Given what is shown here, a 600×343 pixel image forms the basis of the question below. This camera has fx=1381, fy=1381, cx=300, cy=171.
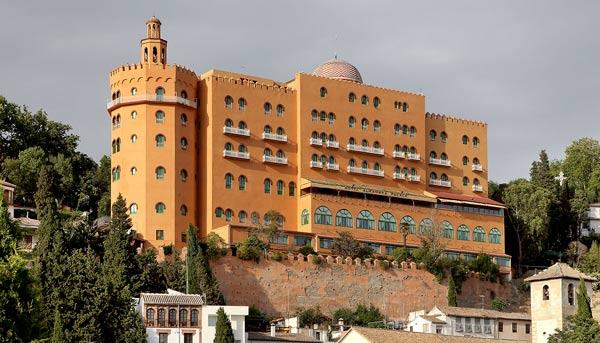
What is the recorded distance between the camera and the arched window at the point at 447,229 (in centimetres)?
10425

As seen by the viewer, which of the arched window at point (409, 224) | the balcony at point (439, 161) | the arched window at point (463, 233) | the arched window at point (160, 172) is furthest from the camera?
the balcony at point (439, 161)

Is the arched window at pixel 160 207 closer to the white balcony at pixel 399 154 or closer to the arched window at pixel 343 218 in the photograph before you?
the arched window at pixel 343 218

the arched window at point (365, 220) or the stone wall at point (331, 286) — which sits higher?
the arched window at point (365, 220)

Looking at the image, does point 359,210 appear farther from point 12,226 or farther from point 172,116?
point 12,226

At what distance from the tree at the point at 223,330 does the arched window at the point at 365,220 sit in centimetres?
2728

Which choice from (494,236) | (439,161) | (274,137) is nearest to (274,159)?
(274,137)

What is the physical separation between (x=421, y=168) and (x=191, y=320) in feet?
114

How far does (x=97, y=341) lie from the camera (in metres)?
70.4

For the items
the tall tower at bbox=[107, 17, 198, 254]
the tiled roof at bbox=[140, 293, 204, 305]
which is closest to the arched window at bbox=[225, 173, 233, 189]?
the tall tower at bbox=[107, 17, 198, 254]

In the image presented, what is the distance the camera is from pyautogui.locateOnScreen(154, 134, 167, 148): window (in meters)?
95.9

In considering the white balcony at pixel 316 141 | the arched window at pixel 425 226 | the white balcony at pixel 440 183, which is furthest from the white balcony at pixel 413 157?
the white balcony at pixel 316 141

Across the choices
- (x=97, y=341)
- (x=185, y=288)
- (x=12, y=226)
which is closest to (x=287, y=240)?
(x=185, y=288)

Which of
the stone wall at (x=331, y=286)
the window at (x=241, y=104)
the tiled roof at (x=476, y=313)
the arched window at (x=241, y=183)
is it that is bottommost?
the tiled roof at (x=476, y=313)

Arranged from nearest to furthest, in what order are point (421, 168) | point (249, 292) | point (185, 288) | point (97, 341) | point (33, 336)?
point (33, 336)
point (97, 341)
point (185, 288)
point (249, 292)
point (421, 168)
